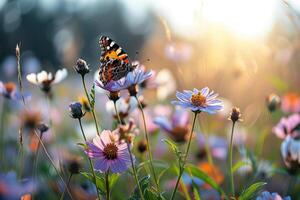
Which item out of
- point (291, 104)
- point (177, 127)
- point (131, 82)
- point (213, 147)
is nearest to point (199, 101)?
point (131, 82)

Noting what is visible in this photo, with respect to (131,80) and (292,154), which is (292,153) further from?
(131,80)

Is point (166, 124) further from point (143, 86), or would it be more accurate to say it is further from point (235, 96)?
point (235, 96)

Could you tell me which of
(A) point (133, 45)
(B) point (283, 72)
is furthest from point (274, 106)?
(A) point (133, 45)

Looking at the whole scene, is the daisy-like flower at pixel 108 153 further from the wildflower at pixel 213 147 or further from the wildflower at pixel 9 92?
the wildflower at pixel 213 147

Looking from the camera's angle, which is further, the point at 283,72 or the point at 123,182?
the point at 283,72

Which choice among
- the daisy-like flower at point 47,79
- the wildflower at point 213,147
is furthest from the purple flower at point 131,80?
the wildflower at point 213,147

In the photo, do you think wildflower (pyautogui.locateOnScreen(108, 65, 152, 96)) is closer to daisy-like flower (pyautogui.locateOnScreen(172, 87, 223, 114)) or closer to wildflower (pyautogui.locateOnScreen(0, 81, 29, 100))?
daisy-like flower (pyautogui.locateOnScreen(172, 87, 223, 114))
